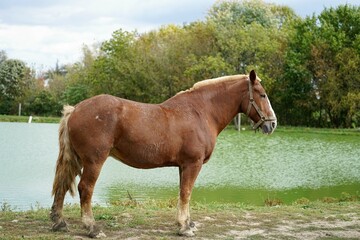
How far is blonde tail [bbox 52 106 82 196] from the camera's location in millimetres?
6464

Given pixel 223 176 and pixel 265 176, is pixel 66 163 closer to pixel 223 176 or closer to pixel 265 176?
pixel 223 176

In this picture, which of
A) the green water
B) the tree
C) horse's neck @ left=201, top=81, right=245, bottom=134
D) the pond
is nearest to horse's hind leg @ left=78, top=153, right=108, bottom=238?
horse's neck @ left=201, top=81, right=245, bottom=134

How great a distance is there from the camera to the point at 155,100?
1913 inches

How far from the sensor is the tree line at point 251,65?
4256 centimetres

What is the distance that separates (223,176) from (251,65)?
28340 mm

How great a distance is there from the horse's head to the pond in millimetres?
5186

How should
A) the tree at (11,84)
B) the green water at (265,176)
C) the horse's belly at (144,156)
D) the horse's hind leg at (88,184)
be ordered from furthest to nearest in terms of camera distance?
the tree at (11,84), the green water at (265,176), the horse's belly at (144,156), the horse's hind leg at (88,184)

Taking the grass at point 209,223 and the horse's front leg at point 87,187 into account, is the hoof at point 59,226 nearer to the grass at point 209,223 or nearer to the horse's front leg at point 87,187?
the grass at point 209,223

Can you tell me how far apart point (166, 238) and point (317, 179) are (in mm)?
11955

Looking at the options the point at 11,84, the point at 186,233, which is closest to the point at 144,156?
the point at 186,233

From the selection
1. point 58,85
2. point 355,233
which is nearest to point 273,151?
point 355,233

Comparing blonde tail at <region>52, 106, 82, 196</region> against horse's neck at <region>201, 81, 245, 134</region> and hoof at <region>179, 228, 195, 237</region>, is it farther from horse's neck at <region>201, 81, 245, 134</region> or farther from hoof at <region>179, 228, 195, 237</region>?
horse's neck at <region>201, 81, 245, 134</region>

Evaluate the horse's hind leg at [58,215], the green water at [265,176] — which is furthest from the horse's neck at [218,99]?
the green water at [265,176]

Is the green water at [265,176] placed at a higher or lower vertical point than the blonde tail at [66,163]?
lower
